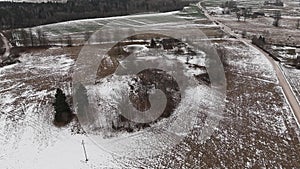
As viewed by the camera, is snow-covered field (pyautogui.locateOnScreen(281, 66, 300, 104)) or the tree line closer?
snow-covered field (pyautogui.locateOnScreen(281, 66, 300, 104))

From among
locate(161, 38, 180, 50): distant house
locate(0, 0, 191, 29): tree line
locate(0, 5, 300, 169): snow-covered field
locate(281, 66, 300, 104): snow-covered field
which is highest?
locate(0, 0, 191, 29): tree line

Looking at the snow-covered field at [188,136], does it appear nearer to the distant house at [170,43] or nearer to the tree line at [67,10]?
the distant house at [170,43]

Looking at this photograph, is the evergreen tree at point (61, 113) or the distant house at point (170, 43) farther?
the distant house at point (170, 43)

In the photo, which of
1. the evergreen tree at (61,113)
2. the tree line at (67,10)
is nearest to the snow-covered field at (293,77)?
the evergreen tree at (61,113)

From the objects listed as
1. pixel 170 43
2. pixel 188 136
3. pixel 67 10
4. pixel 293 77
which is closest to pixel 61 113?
pixel 188 136

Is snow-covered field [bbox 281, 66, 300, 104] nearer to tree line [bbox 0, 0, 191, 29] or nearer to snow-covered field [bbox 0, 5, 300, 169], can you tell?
snow-covered field [bbox 0, 5, 300, 169]

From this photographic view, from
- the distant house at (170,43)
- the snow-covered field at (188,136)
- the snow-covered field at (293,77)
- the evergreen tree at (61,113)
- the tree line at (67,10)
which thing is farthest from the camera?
the tree line at (67,10)

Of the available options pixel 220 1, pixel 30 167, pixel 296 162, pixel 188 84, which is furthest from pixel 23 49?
pixel 220 1

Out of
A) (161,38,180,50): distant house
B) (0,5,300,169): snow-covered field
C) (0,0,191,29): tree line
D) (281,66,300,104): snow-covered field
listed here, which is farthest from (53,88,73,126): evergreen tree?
(0,0,191,29): tree line

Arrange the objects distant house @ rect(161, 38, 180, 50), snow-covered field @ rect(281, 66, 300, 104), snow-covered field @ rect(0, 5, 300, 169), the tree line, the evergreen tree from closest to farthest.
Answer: snow-covered field @ rect(0, 5, 300, 169), the evergreen tree, snow-covered field @ rect(281, 66, 300, 104), distant house @ rect(161, 38, 180, 50), the tree line

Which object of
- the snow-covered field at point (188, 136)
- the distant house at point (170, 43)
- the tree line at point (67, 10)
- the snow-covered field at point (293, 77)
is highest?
the tree line at point (67, 10)
